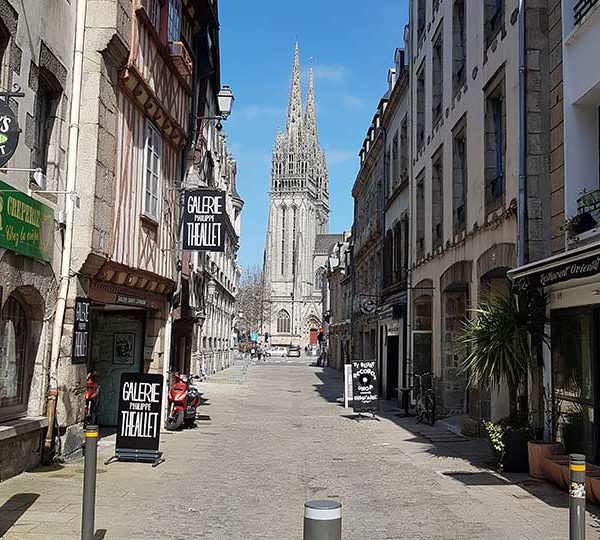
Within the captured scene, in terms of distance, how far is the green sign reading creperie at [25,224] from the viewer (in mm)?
8125

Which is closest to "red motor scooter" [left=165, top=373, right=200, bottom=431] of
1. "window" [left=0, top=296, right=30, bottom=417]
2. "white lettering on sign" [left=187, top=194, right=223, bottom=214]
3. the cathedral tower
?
"white lettering on sign" [left=187, top=194, right=223, bottom=214]

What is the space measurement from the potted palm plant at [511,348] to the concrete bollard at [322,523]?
639 cm

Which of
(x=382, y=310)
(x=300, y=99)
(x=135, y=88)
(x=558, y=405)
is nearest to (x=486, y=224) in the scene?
(x=558, y=405)

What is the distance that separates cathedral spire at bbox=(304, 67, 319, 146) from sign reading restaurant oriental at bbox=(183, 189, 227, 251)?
12633cm

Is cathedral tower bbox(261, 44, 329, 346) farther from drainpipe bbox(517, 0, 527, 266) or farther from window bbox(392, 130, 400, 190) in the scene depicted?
drainpipe bbox(517, 0, 527, 266)

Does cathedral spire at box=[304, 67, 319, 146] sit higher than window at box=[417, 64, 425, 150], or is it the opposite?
cathedral spire at box=[304, 67, 319, 146]

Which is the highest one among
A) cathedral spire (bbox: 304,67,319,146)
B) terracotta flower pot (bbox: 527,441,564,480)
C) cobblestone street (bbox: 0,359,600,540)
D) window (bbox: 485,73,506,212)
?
cathedral spire (bbox: 304,67,319,146)

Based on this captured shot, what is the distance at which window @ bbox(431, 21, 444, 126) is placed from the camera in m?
18.3

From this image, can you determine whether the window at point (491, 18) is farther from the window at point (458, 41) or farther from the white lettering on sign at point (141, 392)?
the white lettering on sign at point (141, 392)

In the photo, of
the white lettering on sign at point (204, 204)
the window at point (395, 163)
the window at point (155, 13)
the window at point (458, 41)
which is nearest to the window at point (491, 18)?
the window at point (458, 41)

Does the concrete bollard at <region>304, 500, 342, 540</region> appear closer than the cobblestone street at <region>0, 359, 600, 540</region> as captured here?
Yes


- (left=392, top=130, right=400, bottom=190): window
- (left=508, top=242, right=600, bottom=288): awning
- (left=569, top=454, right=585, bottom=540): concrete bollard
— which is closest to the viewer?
(left=569, top=454, right=585, bottom=540): concrete bollard

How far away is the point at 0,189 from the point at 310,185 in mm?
126194

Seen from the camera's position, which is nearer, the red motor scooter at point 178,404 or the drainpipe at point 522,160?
the drainpipe at point 522,160
